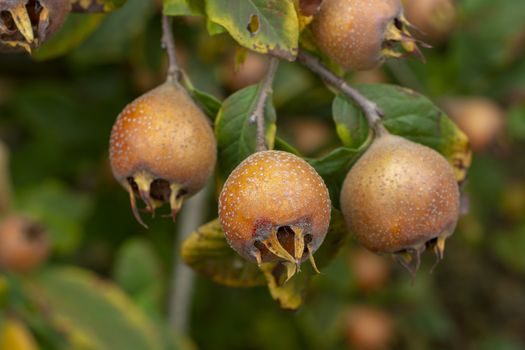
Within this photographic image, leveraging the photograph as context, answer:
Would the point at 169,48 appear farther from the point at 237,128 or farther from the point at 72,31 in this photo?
the point at 72,31

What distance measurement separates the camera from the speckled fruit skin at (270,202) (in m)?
1.06

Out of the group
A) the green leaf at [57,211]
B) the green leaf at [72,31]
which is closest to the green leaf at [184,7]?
the green leaf at [72,31]

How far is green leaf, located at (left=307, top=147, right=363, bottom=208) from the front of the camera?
4.28 feet

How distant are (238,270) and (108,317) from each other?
92cm

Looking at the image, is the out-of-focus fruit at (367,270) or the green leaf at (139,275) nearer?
the green leaf at (139,275)

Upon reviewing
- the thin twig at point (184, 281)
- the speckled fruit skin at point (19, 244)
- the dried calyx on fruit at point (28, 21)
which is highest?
the dried calyx on fruit at point (28, 21)

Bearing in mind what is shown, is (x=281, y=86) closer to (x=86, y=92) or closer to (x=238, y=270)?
(x=86, y=92)

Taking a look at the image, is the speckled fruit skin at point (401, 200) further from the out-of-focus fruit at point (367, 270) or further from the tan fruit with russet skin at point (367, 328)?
the tan fruit with russet skin at point (367, 328)

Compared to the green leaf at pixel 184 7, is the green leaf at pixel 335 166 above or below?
below

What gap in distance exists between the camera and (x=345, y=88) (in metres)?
1.34

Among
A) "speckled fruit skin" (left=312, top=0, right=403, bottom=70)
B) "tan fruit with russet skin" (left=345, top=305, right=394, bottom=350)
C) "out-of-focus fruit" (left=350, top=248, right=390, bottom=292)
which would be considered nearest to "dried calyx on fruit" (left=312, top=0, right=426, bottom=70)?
"speckled fruit skin" (left=312, top=0, right=403, bottom=70)

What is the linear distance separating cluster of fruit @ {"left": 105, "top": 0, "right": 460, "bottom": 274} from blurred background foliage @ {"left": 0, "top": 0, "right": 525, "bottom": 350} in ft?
3.07

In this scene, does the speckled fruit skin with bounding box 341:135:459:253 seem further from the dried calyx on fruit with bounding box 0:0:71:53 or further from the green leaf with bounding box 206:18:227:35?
the dried calyx on fruit with bounding box 0:0:71:53

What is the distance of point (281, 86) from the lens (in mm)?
2570
